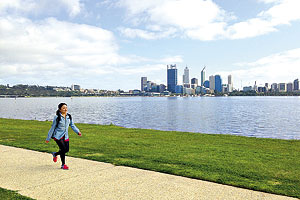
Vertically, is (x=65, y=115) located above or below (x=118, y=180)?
above

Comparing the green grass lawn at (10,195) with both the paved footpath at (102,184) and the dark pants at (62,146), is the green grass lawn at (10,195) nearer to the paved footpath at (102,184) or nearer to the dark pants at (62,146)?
the paved footpath at (102,184)

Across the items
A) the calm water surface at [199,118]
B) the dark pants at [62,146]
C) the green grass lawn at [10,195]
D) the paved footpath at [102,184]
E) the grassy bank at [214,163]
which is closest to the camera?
the green grass lawn at [10,195]

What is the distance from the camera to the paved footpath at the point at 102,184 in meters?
5.27

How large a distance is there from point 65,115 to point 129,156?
2.63 meters

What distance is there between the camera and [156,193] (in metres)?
5.37

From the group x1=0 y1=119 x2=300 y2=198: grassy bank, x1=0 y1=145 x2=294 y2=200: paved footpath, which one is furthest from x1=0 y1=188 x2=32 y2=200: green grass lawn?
x1=0 y1=119 x2=300 y2=198: grassy bank

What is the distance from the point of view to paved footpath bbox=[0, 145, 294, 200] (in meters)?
5.27

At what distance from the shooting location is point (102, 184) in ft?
19.5

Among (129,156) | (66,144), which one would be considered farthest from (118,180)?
(129,156)

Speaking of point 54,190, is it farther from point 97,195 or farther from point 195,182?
point 195,182

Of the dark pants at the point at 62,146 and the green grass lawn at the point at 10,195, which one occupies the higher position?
the dark pants at the point at 62,146

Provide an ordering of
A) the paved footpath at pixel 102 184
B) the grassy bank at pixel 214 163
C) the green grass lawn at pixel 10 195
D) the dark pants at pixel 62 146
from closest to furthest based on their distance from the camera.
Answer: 1. the green grass lawn at pixel 10 195
2. the paved footpath at pixel 102 184
3. the grassy bank at pixel 214 163
4. the dark pants at pixel 62 146

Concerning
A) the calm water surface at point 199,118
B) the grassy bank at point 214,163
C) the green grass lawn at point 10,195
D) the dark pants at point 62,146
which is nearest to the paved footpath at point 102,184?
the green grass lawn at point 10,195

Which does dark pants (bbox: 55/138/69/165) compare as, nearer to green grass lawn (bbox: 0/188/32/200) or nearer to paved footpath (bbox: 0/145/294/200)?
paved footpath (bbox: 0/145/294/200)
